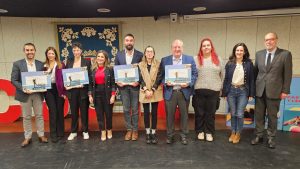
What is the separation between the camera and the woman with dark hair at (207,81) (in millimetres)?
3195

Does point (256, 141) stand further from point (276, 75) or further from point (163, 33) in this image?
point (163, 33)

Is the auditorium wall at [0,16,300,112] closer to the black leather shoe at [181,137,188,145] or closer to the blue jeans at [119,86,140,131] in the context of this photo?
the blue jeans at [119,86,140,131]

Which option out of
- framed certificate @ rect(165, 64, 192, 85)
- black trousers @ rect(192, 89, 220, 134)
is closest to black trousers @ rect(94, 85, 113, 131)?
framed certificate @ rect(165, 64, 192, 85)

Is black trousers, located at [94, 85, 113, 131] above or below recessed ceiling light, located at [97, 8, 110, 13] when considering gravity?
below

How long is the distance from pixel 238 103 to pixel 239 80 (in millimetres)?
346

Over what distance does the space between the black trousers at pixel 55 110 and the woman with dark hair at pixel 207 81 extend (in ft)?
6.83

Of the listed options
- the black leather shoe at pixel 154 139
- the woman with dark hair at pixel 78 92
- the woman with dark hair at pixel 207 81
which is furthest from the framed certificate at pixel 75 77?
the woman with dark hair at pixel 207 81

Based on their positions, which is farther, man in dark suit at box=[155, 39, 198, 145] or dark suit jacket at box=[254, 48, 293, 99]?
man in dark suit at box=[155, 39, 198, 145]

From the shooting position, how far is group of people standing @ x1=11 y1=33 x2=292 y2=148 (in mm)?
3123

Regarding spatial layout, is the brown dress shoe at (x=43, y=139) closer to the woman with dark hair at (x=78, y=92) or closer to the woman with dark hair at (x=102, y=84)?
the woman with dark hair at (x=78, y=92)

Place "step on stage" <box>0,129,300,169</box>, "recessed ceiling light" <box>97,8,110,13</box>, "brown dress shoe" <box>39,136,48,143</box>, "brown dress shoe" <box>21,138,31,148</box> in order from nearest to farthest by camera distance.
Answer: "step on stage" <box>0,129,300,169</box> → "brown dress shoe" <box>21,138,31,148</box> → "brown dress shoe" <box>39,136,48,143</box> → "recessed ceiling light" <box>97,8,110,13</box>

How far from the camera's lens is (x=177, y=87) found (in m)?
3.26

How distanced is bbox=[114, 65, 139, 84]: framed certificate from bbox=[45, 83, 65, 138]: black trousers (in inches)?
37.9

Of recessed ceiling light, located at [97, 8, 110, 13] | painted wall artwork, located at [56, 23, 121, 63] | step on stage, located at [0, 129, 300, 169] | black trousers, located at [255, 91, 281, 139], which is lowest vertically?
step on stage, located at [0, 129, 300, 169]
